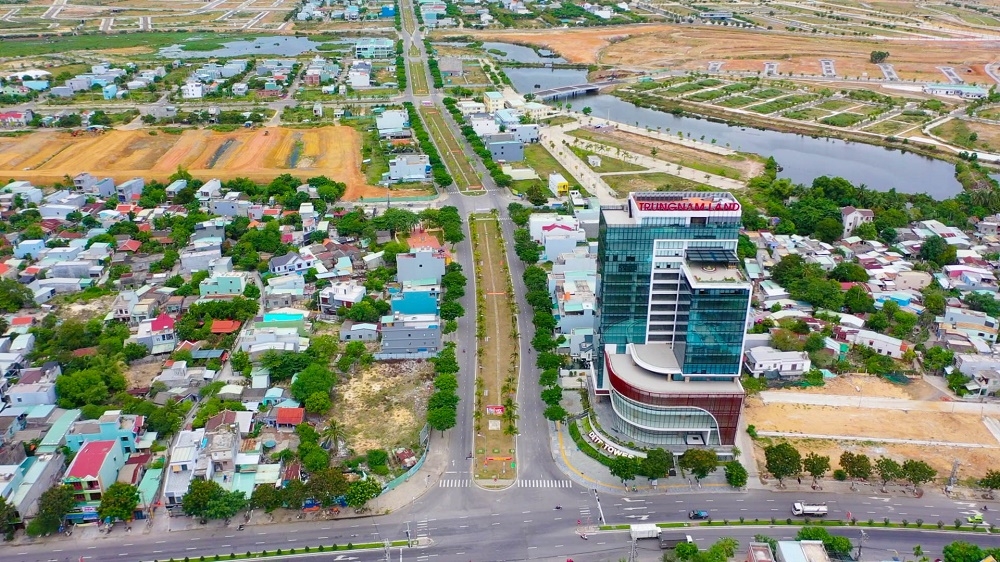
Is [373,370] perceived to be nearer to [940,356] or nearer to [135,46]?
[940,356]

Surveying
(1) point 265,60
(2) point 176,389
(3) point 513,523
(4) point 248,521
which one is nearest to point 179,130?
(1) point 265,60

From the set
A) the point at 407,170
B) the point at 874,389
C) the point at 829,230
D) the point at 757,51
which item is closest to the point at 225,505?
the point at 874,389

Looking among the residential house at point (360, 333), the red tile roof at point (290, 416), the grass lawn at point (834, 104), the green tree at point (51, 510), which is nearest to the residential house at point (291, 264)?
the residential house at point (360, 333)

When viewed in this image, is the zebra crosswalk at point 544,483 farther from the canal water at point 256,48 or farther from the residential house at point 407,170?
the canal water at point 256,48

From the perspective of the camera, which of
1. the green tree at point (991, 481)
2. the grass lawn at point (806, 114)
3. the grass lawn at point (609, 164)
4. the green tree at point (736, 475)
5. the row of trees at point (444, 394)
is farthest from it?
the grass lawn at point (806, 114)

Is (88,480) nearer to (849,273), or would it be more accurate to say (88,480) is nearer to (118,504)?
(118,504)
